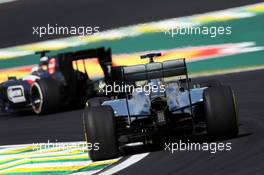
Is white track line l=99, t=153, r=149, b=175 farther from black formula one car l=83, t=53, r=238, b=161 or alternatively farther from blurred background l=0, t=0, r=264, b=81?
blurred background l=0, t=0, r=264, b=81

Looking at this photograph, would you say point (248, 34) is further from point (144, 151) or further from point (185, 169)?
point (185, 169)

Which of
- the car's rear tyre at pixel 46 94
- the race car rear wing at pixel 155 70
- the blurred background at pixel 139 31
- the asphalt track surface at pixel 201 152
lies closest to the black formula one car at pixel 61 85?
the car's rear tyre at pixel 46 94

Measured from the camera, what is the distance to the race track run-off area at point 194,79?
740cm

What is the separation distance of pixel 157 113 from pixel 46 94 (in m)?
6.28

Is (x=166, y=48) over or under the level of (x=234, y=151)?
over

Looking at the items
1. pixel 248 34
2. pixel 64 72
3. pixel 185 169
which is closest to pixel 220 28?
pixel 248 34

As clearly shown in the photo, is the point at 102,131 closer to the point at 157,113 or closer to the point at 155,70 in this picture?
the point at 157,113

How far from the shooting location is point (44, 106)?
14281mm

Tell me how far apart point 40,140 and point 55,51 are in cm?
743

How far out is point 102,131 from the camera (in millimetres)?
7824

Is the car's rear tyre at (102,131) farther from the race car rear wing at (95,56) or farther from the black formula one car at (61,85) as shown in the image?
the race car rear wing at (95,56)

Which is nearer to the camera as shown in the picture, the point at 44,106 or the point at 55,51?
the point at 44,106

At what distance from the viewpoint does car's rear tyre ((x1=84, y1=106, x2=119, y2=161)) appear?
25.7ft

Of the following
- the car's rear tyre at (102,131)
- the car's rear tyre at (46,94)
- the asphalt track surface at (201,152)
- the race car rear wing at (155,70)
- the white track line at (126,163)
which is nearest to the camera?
the asphalt track surface at (201,152)
